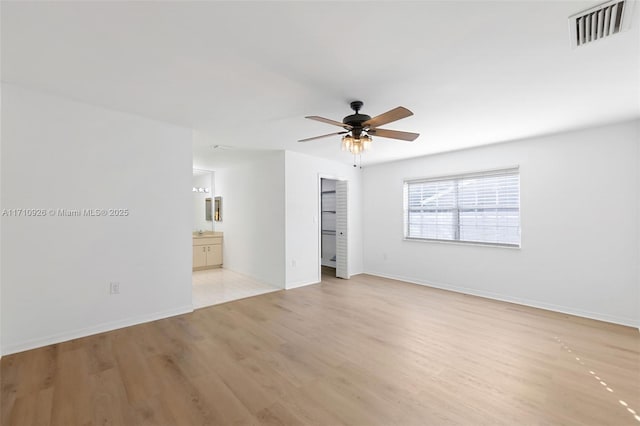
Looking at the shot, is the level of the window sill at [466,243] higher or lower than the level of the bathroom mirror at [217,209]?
lower

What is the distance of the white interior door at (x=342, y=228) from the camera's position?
592 cm

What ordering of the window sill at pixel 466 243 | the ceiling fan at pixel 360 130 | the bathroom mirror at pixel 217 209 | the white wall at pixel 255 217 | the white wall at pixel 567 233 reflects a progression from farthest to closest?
→ the bathroom mirror at pixel 217 209 → the white wall at pixel 255 217 → the window sill at pixel 466 243 → the white wall at pixel 567 233 → the ceiling fan at pixel 360 130

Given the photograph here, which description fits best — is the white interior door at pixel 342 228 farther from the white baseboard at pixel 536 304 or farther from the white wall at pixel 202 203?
the white wall at pixel 202 203

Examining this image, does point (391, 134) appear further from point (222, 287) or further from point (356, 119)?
point (222, 287)

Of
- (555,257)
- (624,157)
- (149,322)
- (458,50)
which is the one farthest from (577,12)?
(149,322)

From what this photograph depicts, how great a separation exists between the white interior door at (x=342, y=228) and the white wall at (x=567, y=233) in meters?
1.79

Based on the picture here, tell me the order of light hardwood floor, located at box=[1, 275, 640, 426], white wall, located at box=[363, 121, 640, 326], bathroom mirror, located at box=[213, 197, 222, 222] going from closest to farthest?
light hardwood floor, located at box=[1, 275, 640, 426], white wall, located at box=[363, 121, 640, 326], bathroom mirror, located at box=[213, 197, 222, 222]

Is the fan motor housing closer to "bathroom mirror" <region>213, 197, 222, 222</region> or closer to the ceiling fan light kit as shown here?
the ceiling fan light kit

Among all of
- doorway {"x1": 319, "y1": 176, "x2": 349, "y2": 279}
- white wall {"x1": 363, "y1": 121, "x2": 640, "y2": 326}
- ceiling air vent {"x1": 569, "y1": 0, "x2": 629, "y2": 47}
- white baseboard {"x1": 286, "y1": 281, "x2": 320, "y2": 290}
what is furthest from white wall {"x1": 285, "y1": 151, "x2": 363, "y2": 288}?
ceiling air vent {"x1": 569, "y1": 0, "x2": 629, "y2": 47}

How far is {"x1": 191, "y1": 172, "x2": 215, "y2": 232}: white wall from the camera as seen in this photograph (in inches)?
273

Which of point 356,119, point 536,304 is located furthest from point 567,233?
point 356,119

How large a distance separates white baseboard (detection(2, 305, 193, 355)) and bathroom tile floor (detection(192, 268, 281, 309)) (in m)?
0.41

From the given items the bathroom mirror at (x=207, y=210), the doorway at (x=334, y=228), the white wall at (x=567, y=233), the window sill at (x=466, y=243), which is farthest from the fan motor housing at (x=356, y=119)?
the bathroom mirror at (x=207, y=210)

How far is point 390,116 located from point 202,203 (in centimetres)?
604
